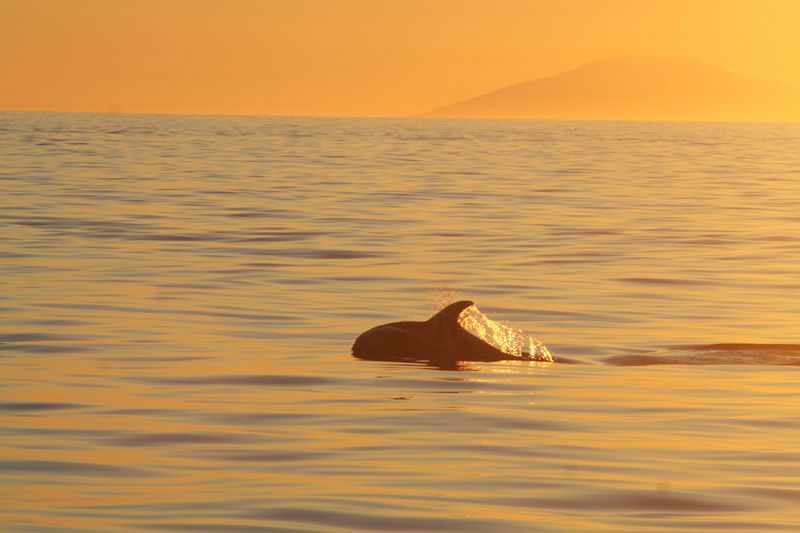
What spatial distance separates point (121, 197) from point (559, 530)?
38797 millimetres

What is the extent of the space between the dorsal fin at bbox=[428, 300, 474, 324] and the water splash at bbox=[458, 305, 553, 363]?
0.58 ft

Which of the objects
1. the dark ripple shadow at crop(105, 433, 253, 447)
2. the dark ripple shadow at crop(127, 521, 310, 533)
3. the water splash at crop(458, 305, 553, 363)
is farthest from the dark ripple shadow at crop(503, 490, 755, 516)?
the water splash at crop(458, 305, 553, 363)

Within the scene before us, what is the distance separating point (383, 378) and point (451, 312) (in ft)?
6.24

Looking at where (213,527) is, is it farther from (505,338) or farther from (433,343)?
(505,338)

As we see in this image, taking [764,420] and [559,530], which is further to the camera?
[764,420]

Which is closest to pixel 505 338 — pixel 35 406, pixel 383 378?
pixel 383 378

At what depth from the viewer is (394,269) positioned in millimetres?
27953

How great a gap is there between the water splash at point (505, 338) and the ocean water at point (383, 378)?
46 cm

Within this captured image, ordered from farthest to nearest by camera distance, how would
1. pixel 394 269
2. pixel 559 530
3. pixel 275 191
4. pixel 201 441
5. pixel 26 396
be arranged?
pixel 275 191
pixel 394 269
pixel 26 396
pixel 201 441
pixel 559 530

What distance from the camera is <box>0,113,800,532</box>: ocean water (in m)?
10.9

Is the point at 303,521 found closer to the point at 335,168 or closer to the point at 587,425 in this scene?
the point at 587,425

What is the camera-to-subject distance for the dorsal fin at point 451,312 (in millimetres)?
18192

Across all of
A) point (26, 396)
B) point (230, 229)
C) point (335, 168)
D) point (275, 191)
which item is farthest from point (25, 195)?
point (26, 396)

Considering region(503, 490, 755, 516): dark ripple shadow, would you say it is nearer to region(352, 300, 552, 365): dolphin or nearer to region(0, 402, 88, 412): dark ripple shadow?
region(0, 402, 88, 412): dark ripple shadow
